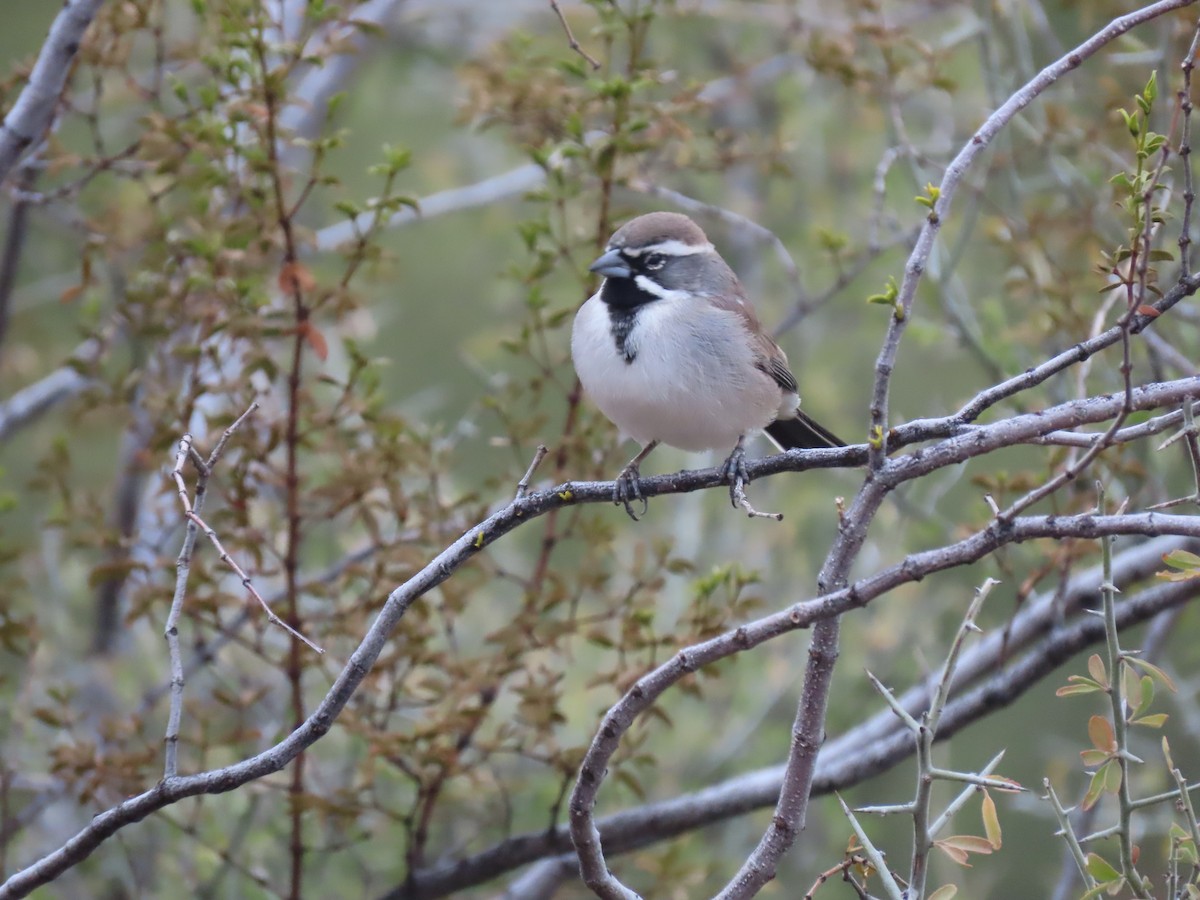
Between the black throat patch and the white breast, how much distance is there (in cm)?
2

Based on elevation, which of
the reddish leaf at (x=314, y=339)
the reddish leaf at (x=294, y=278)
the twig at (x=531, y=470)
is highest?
the reddish leaf at (x=294, y=278)

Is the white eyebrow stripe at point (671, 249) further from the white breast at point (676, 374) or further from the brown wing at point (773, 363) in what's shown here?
the brown wing at point (773, 363)

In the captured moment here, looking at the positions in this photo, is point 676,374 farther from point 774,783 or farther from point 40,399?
point 40,399

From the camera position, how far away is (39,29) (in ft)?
34.2

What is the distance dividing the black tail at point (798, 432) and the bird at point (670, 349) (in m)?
0.36

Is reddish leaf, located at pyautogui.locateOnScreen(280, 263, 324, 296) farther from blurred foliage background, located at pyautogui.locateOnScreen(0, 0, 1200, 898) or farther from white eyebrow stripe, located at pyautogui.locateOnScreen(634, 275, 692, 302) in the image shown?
white eyebrow stripe, located at pyautogui.locateOnScreen(634, 275, 692, 302)

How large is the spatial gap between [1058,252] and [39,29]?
7819 mm

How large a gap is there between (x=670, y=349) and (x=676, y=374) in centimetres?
9

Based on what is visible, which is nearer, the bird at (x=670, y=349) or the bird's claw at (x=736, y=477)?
the bird's claw at (x=736, y=477)

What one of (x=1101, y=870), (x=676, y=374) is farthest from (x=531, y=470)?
(x=676, y=374)

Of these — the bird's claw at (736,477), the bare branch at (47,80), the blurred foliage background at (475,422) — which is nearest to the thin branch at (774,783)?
the blurred foliage background at (475,422)

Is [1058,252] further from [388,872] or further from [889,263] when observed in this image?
[388,872]

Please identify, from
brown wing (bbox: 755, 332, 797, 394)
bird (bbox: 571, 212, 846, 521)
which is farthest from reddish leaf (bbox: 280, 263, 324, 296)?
brown wing (bbox: 755, 332, 797, 394)

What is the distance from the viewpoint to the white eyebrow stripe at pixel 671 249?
15.6ft
